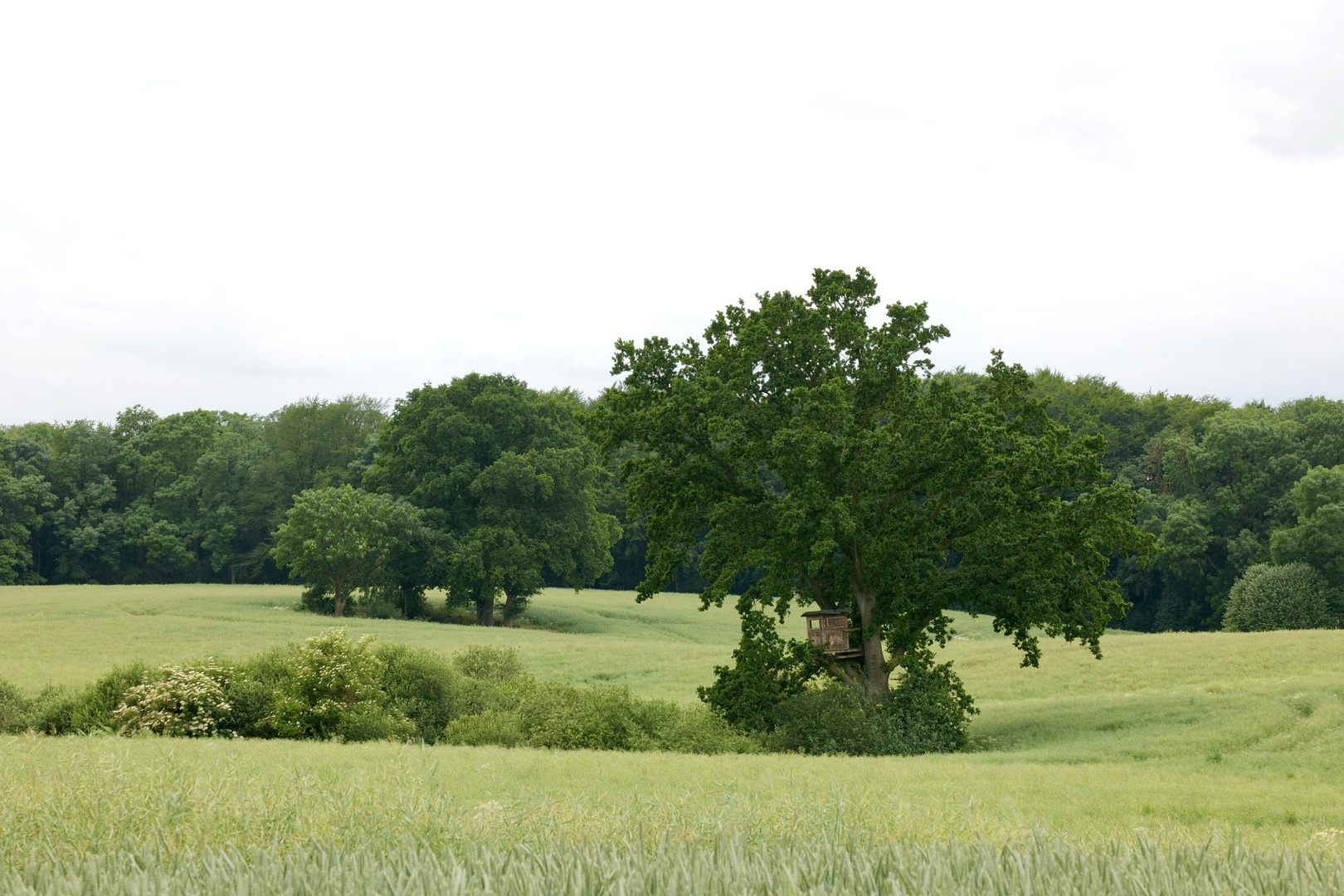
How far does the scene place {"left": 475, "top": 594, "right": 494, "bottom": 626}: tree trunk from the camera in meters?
53.5

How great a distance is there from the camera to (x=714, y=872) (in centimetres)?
446

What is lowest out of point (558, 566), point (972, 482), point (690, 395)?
point (558, 566)

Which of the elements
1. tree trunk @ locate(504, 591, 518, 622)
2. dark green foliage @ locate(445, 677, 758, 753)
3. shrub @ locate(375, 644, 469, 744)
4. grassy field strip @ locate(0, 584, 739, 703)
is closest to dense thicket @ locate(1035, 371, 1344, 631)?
grassy field strip @ locate(0, 584, 739, 703)

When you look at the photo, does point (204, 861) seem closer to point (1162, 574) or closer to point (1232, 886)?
point (1232, 886)

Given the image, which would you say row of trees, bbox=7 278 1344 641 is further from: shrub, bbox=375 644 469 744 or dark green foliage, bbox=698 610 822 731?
shrub, bbox=375 644 469 744

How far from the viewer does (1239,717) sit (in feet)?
66.1

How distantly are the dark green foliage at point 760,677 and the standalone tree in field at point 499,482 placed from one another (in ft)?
98.2

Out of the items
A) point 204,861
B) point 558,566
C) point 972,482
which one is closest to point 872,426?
point 972,482

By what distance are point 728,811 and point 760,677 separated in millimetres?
15261

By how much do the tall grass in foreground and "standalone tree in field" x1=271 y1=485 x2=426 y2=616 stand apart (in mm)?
45014

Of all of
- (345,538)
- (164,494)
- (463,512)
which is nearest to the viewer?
(345,538)

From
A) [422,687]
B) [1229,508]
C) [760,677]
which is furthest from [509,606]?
[1229,508]

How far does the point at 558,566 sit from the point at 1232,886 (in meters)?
49.9

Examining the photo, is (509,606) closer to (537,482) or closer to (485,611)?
(485,611)
